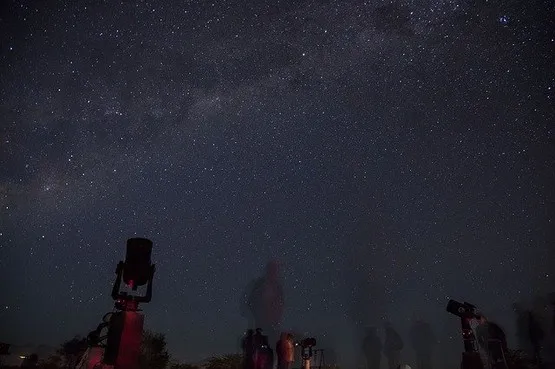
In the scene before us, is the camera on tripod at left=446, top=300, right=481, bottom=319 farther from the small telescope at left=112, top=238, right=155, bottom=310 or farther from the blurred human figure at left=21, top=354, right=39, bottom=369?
the blurred human figure at left=21, top=354, right=39, bottom=369

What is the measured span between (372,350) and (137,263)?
44.8 meters

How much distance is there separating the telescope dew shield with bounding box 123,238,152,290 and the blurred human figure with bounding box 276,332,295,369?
9.42 metres

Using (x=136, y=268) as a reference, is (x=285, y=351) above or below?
below

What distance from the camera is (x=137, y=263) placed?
5.80 meters

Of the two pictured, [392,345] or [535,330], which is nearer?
[535,330]

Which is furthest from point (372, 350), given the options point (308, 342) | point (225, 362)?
point (308, 342)

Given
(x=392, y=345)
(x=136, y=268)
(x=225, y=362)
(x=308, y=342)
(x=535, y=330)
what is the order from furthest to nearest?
(x=392, y=345), (x=225, y=362), (x=535, y=330), (x=308, y=342), (x=136, y=268)

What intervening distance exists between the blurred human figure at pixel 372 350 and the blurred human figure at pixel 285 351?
112 ft

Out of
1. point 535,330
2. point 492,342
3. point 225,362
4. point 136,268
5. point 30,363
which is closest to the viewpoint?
point 136,268

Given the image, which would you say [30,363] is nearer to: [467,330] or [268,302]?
[467,330]

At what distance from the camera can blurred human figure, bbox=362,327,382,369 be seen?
43281 millimetres

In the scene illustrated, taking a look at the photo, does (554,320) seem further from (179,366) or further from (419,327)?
(419,327)

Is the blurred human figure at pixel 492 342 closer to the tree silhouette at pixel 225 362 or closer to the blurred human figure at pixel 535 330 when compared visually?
the blurred human figure at pixel 535 330

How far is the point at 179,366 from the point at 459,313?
16744 mm
